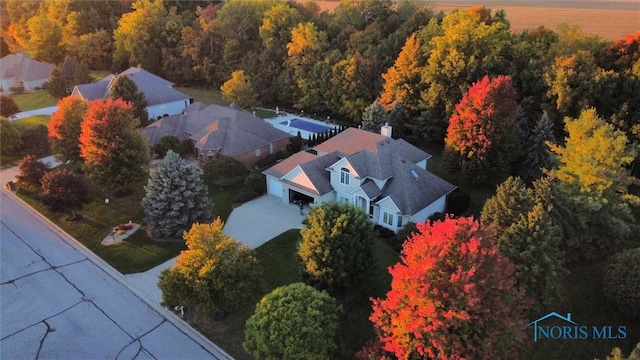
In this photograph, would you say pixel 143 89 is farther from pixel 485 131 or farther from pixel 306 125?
pixel 485 131

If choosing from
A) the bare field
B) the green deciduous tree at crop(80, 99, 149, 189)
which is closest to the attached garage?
the green deciduous tree at crop(80, 99, 149, 189)


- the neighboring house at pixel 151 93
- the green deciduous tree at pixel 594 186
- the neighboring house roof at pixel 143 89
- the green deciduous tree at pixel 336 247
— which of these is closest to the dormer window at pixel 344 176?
the green deciduous tree at pixel 336 247

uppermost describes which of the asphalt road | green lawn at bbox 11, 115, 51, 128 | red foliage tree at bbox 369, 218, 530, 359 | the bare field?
the bare field

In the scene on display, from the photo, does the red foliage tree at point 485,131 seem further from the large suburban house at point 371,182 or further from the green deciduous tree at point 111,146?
the green deciduous tree at point 111,146

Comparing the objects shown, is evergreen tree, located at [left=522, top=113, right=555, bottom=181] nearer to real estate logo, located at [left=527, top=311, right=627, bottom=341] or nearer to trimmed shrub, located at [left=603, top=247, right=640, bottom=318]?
trimmed shrub, located at [left=603, top=247, right=640, bottom=318]

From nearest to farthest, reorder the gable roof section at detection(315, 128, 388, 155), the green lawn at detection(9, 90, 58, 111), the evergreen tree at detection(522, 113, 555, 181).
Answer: the gable roof section at detection(315, 128, 388, 155) < the evergreen tree at detection(522, 113, 555, 181) < the green lawn at detection(9, 90, 58, 111)

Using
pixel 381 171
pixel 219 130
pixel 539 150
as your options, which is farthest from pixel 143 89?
pixel 539 150
